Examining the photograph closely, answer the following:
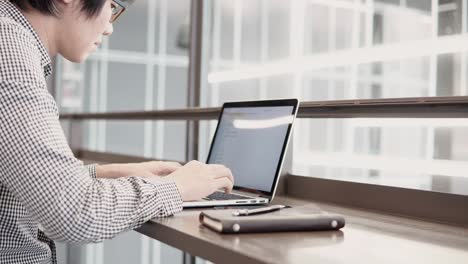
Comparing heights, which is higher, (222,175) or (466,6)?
(466,6)

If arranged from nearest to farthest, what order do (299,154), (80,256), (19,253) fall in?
(19,253)
(299,154)
(80,256)

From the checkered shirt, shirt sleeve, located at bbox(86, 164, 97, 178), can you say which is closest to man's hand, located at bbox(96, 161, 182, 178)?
shirt sleeve, located at bbox(86, 164, 97, 178)

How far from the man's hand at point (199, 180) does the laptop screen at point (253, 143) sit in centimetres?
15

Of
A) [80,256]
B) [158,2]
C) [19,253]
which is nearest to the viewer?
[19,253]

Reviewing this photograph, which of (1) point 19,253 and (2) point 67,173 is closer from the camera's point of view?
(2) point 67,173

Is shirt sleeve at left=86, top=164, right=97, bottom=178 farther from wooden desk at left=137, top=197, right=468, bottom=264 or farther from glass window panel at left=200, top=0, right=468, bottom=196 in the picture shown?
glass window panel at left=200, top=0, right=468, bottom=196

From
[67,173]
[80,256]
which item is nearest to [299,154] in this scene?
[67,173]

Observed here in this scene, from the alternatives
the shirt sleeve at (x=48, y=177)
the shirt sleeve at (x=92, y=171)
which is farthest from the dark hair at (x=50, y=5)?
the shirt sleeve at (x=92, y=171)

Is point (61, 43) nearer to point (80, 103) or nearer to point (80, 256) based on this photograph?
point (80, 256)

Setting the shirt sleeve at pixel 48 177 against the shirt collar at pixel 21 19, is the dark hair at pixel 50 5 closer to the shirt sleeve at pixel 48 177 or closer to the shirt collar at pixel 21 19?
the shirt collar at pixel 21 19

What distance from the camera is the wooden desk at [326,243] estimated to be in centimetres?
69

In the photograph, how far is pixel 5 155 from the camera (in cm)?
78

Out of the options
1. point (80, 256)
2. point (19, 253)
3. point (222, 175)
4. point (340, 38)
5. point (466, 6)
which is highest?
point (340, 38)

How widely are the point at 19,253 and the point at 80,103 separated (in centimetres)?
302
